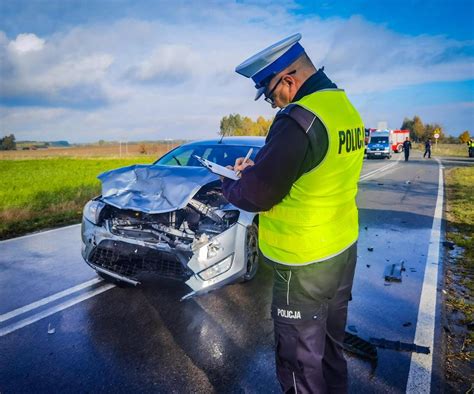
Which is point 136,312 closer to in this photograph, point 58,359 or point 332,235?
point 58,359

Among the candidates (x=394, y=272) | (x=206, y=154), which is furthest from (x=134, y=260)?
(x=394, y=272)

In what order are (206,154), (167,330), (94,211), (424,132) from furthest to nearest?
1. (424,132)
2. (206,154)
3. (94,211)
4. (167,330)

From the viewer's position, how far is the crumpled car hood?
3.88 meters

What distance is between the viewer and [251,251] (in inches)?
165

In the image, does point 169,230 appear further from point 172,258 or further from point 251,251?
point 251,251

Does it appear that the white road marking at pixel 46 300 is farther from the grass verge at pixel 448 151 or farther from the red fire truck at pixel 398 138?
the red fire truck at pixel 398 138

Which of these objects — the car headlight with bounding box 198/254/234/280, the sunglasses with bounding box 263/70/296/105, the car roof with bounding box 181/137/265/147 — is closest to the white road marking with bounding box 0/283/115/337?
the car headlight with bounding box 198/254/234/280

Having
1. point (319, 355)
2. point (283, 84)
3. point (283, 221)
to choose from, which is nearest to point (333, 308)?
point (319, 355)

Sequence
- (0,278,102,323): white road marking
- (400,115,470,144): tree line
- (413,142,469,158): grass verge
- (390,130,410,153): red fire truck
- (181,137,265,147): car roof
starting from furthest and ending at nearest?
(400,115,470,144): tree line < (390,130,410,153): red fire truck < (413,142,469,158): grass verge < (181,137,265,147): car roof < (0,278,102,323): white road marking

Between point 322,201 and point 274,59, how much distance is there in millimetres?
714

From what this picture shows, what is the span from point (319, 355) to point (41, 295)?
3.41 metres

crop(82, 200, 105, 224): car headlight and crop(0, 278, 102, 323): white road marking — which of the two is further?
crop(82, 200, 105, 224): car headlight

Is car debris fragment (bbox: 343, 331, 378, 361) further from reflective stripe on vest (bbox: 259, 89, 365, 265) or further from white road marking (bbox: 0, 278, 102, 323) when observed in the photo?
white road marking (bbox: 0, 278, 102, 323)

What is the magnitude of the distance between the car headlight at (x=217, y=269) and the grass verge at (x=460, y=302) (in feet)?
6.36
